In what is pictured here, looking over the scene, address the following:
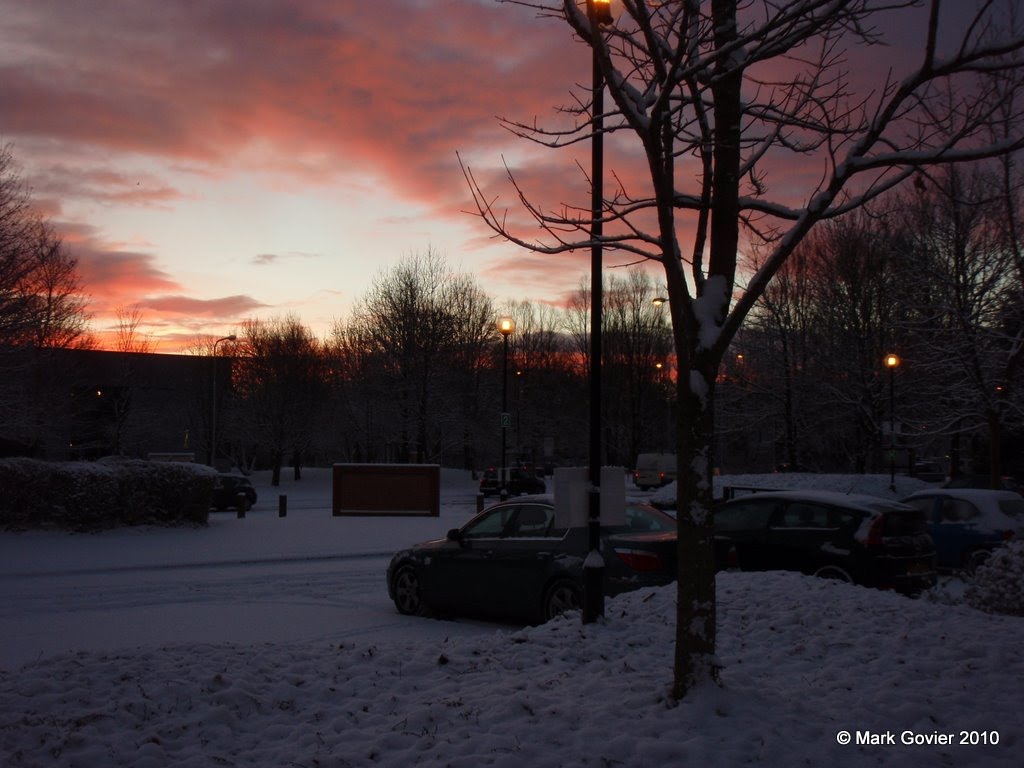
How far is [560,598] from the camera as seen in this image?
10109 mm

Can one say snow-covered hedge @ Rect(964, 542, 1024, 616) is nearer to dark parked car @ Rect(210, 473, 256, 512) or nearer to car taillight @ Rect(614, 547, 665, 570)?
car taillight @ Rect(614, 547, 665, 570)

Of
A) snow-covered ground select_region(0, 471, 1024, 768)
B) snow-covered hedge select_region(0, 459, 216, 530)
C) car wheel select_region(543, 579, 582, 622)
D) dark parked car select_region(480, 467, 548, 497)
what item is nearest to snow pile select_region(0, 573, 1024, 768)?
snow-covered ground select_region(0, 471, 1024, 768)

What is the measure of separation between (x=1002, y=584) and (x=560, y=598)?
15.0 ft

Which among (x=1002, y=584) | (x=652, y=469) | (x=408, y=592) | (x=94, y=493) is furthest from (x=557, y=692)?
(x=652, y=469)

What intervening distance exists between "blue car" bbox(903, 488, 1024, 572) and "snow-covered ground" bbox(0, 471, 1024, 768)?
6.85m

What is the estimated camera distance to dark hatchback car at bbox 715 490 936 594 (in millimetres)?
11133

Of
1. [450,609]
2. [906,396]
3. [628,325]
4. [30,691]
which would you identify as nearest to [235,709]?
[30,691]

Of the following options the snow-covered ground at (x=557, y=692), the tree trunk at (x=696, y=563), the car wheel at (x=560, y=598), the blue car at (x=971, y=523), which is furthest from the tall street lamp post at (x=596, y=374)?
the blue car at (x=971, y=523)

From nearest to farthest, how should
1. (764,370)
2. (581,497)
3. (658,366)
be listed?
(581,497) → (764,370) → (658,366)

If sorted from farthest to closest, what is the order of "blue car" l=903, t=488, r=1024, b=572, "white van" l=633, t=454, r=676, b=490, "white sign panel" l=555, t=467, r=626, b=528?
1. "white van" l=633, t=454, r=676, b=490
2. "blue car" l=903, t=488, r=1024, b=572
3. "white sign panel" l=555, t=467, r=626, b=528

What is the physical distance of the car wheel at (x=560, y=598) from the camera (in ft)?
32.5

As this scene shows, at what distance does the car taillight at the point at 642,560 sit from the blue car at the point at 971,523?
783 cm

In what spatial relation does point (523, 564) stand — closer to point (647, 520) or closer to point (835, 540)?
point (647, 520)

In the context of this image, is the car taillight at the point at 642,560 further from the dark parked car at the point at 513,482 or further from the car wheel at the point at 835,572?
the dark parked car at the point at 513,482
